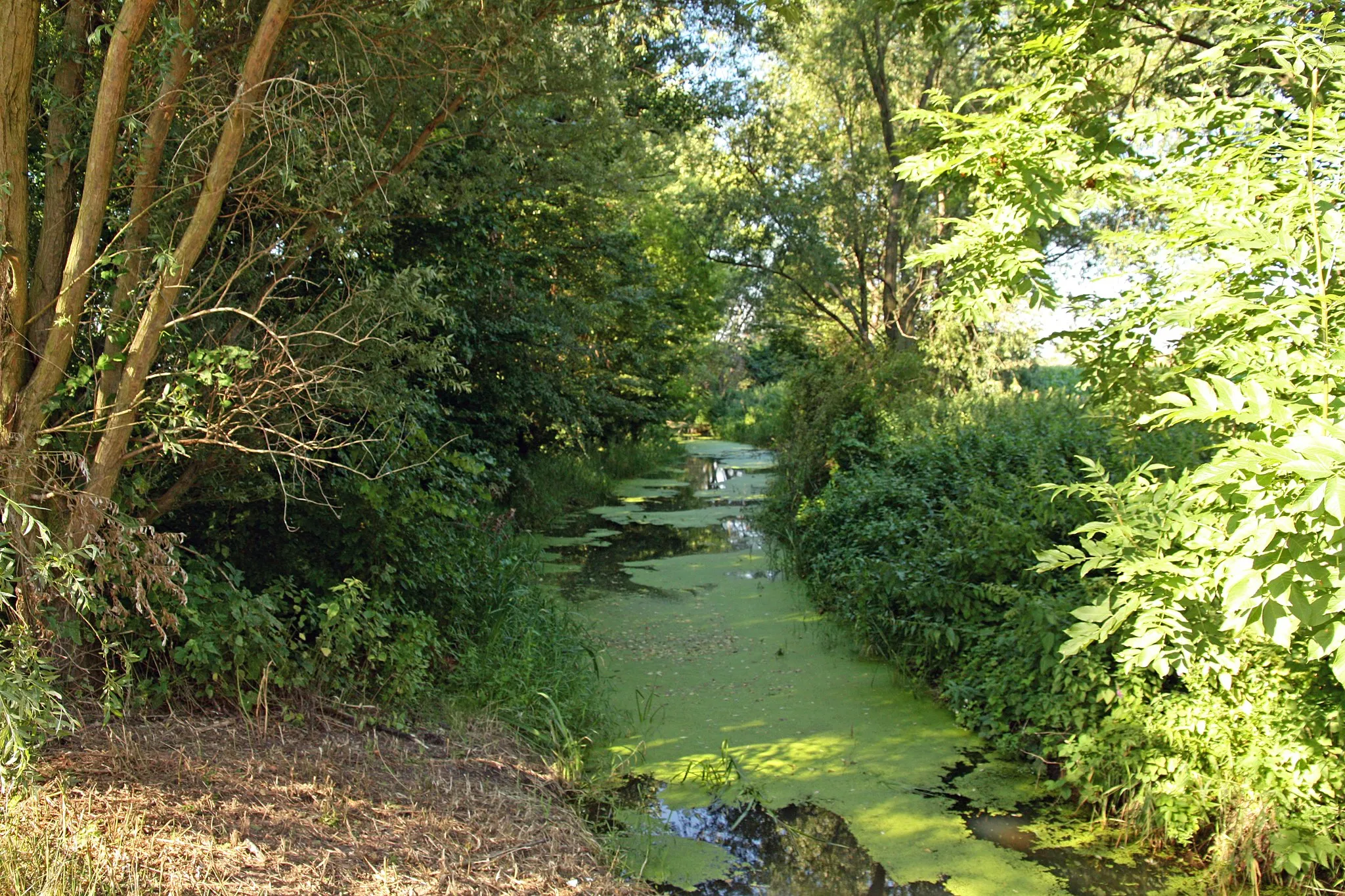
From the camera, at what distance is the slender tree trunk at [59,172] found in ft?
9.91

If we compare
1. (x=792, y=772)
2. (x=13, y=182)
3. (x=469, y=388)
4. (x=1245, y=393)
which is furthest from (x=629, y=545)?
(x=1245, y=393)

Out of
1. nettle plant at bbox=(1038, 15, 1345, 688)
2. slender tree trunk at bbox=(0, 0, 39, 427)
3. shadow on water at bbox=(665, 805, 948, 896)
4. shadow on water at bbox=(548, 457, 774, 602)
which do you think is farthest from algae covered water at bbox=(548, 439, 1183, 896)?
slender tree trunk at bbox=(0, 0, 39, 427)

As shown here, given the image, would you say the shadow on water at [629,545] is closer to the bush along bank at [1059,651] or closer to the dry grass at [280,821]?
the bush along bank at [1059,651]

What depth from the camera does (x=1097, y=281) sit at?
11.1 feet

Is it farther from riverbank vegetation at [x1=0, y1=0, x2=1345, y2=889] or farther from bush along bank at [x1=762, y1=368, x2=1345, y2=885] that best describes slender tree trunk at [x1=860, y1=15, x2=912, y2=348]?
riverbank vegetation at [x1=0, y1=0, x2=1345, y2=889]

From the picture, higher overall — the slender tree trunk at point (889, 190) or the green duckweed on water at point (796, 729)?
the slender tree trunk at point (889, 190)

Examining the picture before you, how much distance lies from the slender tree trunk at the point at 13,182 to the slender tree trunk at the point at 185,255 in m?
0.29

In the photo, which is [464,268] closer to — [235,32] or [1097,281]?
[235,32]

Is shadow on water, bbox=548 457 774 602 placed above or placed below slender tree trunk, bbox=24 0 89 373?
below

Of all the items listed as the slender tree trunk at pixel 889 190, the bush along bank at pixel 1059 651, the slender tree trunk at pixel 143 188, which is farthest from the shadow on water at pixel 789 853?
the slender tree trunk at pixel 889 190

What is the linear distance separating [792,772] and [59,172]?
3703 millimetres

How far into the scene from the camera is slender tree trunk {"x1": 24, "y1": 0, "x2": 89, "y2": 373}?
3.02 m

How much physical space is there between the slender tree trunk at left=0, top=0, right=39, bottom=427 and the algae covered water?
8.68 ft

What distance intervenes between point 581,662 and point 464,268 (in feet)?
9.69
